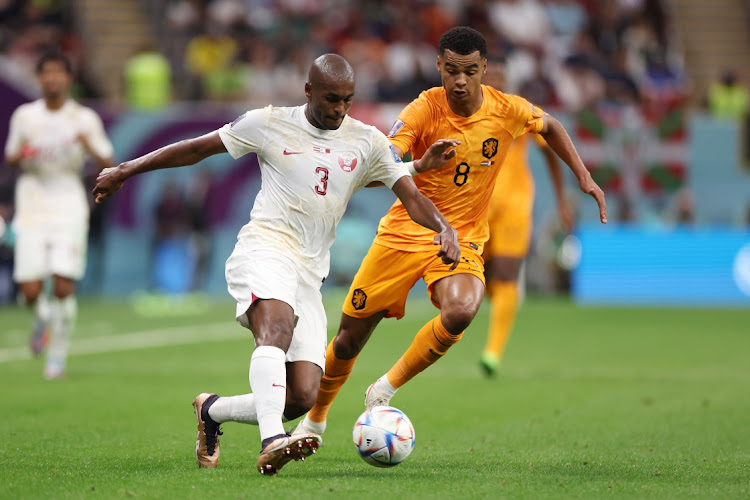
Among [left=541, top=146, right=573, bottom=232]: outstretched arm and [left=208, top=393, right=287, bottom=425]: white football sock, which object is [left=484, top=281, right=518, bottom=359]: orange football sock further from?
[left=208, top=393, right=287, bottom=425]: white football sock

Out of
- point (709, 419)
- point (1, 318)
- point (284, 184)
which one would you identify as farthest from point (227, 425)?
point (1, 318)

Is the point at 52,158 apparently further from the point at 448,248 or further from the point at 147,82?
the point at 147,82

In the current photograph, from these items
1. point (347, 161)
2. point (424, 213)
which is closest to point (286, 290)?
point (347, 161)

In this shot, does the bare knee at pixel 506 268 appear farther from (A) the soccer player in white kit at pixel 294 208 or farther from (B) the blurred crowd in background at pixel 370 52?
(B) the blurred crowd in background at pixel 370 52

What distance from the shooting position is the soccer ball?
22.3 feet

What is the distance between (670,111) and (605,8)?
4.30m

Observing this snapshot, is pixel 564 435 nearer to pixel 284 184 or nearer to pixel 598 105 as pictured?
pixel 284 184

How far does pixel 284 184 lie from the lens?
6.91 m

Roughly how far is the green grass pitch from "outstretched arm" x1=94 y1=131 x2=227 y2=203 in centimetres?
159

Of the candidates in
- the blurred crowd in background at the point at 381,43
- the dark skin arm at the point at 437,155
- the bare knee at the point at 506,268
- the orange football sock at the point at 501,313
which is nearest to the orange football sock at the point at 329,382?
the dark skin arm at the point at 437,155

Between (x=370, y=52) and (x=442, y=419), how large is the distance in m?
16.4

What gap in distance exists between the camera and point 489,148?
812cm

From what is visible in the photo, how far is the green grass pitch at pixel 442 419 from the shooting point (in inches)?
248

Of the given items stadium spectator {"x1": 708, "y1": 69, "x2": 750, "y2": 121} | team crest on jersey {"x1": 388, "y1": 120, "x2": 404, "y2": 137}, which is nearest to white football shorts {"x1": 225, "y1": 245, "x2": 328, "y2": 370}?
team crest on jersey {"x1": 388, "y1": 120, "x2": 404, "y2": 137}
